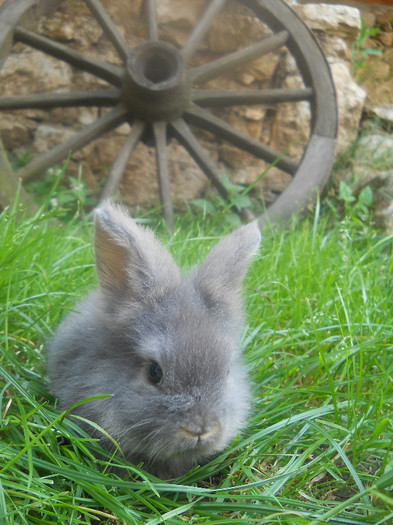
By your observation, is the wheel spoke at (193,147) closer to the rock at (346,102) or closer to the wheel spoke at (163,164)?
the wheel spoke at (163,164)

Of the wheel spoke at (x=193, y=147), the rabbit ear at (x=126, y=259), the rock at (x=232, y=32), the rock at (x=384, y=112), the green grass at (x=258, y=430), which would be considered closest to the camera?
the green grass at (x=258, y=430)

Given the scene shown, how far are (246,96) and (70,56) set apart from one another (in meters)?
1.59

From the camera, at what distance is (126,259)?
187 cm

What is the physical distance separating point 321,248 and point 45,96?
2.74 m

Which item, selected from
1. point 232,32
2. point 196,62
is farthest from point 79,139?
point 232,32

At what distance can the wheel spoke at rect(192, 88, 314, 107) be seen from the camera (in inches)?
177

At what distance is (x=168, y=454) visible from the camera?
64.4 inches

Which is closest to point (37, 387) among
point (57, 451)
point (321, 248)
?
point (57, 451)

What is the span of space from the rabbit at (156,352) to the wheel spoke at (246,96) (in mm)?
2742

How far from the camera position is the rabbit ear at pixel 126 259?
1.82 meters

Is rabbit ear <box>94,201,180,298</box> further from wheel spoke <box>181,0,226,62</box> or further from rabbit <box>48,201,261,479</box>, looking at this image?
wheel spoke <box>181,0,226,62</box>

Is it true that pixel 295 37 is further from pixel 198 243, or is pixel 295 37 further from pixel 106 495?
pixel 106 495

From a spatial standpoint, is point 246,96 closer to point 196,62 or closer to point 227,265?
point 196,62

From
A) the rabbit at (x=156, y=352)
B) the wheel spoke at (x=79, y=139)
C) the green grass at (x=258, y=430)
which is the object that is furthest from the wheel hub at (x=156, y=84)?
the rabbit at (x=156, y=352)
